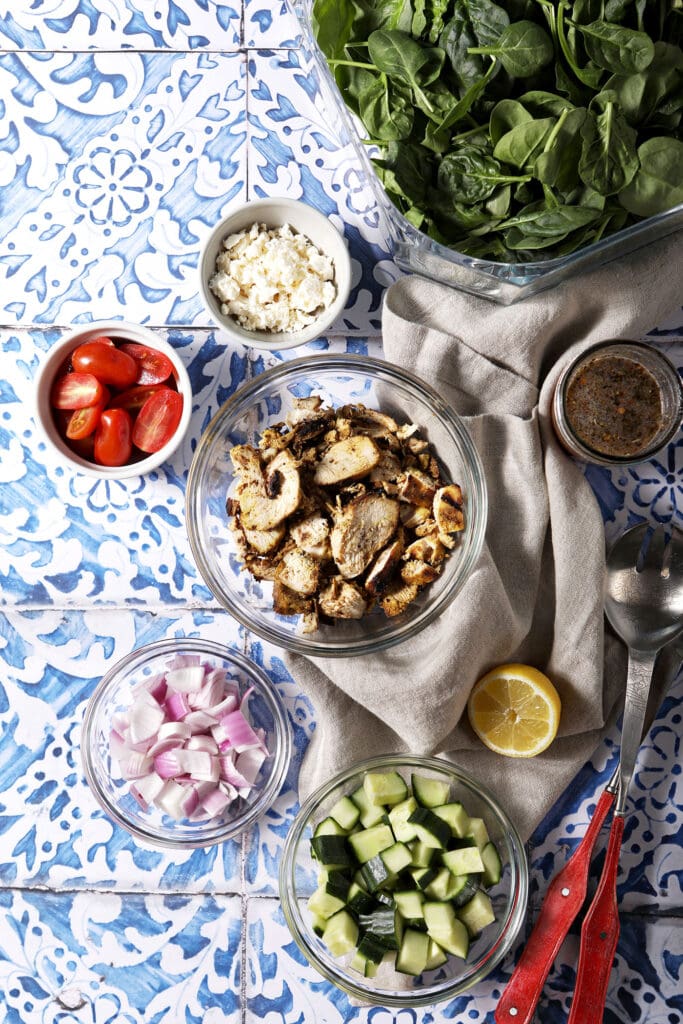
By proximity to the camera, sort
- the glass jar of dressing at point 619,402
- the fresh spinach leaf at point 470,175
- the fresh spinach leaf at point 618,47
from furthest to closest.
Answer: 1. the glass jar of dressing at point 619,402
2. the fresh spinach leaf at point 470,175
3. the fresh spinach leaf at point 618,47

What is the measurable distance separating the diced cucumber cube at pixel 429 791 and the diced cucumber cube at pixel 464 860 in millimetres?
88

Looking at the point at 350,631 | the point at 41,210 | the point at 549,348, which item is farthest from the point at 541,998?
the point at 41,210

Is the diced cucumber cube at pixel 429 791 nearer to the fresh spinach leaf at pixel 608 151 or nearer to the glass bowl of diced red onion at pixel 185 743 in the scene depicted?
the glass bowl of diced red onion at pixel 185 743

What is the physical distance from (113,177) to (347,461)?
813mm

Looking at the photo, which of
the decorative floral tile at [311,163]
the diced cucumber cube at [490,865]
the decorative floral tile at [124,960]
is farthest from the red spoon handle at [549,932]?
the decorative floral tile at [311,163]

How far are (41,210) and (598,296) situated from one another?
1.12 metres

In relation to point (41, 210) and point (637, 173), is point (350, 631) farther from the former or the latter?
point (41, 210)

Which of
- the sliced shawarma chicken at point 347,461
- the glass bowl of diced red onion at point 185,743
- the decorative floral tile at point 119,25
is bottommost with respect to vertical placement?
the glass bowl of diced red onion at point 185,743

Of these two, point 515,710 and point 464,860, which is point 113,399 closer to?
point 515,710

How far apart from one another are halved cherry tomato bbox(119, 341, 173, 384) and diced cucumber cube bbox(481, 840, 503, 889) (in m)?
1.06

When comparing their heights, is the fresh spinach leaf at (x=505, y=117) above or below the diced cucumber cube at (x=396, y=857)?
above

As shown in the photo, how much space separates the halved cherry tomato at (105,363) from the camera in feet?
5.21

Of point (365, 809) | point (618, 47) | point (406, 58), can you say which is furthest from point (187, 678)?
point (618, 47)

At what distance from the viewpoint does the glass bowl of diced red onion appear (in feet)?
5.41
